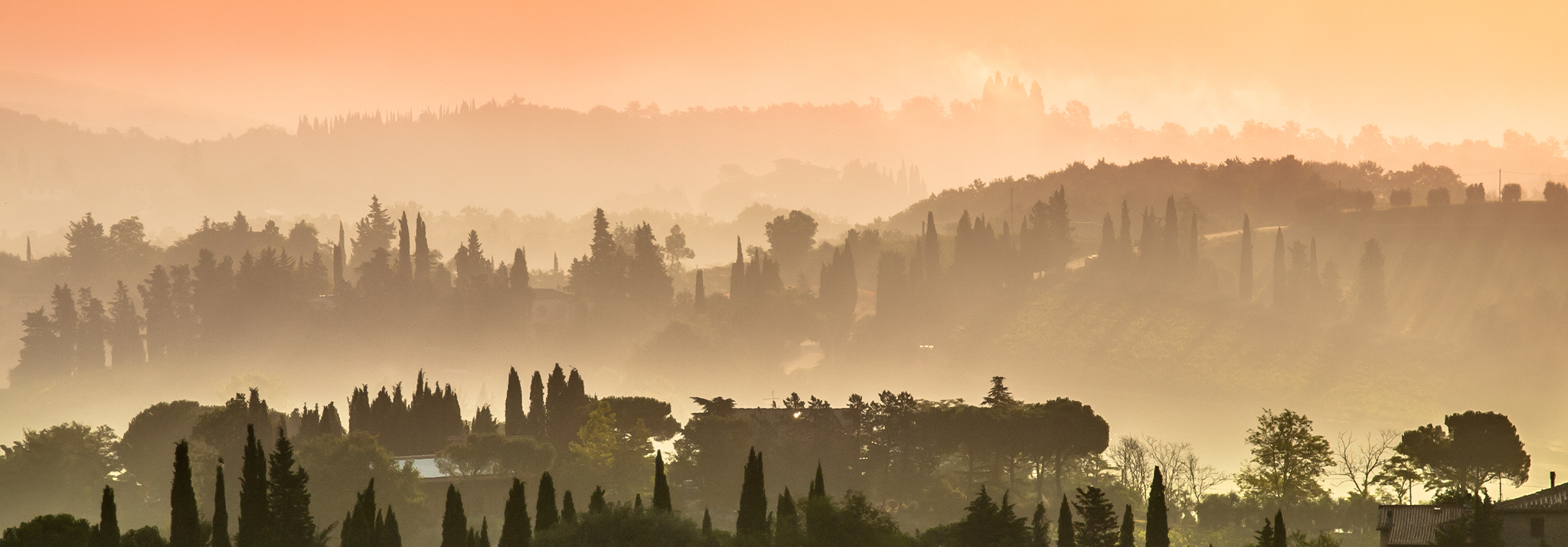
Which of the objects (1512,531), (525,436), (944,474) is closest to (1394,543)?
(1512,531)

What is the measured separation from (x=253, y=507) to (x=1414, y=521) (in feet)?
202

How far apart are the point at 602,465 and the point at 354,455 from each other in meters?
18.7

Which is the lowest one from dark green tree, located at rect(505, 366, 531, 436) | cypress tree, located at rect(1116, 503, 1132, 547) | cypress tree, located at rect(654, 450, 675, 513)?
cypress tree, located at rect(1116, 503, 1132, 547)

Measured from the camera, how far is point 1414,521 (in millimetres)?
71250

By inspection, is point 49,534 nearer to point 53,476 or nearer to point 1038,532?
point 53,476

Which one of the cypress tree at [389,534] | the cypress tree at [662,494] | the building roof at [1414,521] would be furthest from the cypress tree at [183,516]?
the building roof at [1414,521]

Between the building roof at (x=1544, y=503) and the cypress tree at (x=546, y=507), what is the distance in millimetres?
49537

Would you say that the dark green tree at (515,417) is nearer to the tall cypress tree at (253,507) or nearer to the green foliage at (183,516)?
the tall cypress tree at (253,507)

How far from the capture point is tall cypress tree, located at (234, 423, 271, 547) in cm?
7588

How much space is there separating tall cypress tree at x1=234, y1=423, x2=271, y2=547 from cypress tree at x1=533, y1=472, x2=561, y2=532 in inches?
576

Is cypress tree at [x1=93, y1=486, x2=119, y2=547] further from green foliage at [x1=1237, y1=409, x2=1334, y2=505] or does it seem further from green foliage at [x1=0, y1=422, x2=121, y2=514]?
green foliage at [x1=1237, y1=409, x2=1334, y2=505]

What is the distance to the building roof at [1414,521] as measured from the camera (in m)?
70.0

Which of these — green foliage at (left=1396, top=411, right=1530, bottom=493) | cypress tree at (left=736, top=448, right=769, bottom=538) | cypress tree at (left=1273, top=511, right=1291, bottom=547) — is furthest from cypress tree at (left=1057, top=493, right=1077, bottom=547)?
green foliage at (left=1396, top=411, right=1530, bottom=493)

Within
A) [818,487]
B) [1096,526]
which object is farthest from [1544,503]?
[818,487]
